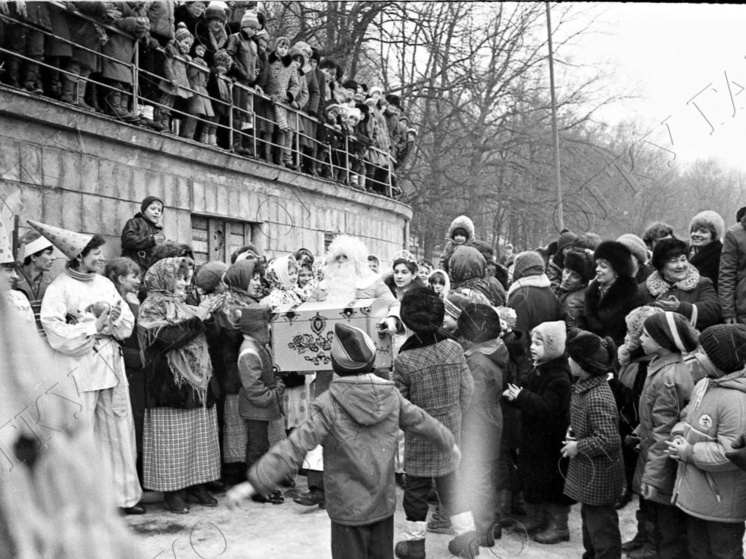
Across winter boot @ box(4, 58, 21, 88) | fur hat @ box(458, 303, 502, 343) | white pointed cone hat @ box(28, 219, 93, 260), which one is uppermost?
winter boot @ box(4, 58, 21, 88)

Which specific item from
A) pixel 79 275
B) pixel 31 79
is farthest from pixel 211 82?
pixel 79 275

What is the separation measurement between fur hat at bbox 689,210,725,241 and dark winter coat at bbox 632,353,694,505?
0.98m

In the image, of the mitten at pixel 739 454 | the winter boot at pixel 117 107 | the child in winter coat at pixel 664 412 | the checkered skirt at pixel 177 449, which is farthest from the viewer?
the winter boot at pixel 117 107

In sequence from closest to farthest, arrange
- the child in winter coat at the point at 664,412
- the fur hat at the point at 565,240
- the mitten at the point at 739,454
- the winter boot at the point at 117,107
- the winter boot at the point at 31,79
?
1. the mitten at the point at 739,454
2. the child in winter coat at the point at 664,412
3. the fur hat at the point at 565,240
4. the winter boot at the point at 31,79
5. the winter boot at the point at 117,107

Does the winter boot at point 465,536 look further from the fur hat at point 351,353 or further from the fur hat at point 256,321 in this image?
the fur hat at point 256,321

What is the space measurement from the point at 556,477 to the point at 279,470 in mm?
1754

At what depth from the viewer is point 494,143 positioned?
128 inches

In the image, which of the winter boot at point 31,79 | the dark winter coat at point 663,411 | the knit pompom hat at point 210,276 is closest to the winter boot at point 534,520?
the dark winter coat at point 663,411

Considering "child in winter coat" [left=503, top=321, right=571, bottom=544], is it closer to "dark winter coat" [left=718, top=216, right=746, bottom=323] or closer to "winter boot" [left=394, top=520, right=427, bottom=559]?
"winter boot" [left=394, top=520, right=427, bottom=559]

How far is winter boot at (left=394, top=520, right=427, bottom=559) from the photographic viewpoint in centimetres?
333

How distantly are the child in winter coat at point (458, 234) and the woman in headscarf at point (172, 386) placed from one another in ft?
4.81

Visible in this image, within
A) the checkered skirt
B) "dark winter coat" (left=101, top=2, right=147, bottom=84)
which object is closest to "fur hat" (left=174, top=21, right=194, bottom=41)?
"dark winter coat" (left=101, top=2, right=147, bottom=84)

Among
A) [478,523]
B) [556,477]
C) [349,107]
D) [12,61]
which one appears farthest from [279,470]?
[349,107]

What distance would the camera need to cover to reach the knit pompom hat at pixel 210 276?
4.70 meters
